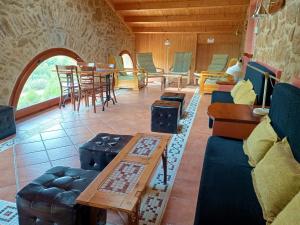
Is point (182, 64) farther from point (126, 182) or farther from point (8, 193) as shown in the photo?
point (126, 182)

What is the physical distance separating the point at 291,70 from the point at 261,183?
1.29m

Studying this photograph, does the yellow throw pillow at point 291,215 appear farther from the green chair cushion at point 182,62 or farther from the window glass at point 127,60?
the window glass at point 127,60

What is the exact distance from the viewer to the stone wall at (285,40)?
208cm

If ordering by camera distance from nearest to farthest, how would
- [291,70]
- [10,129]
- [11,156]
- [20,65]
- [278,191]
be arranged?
[278,191] → [291,70] → [11,156] → [10,129] → [20,65]

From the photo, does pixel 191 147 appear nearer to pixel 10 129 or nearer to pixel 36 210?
pixel 36 210

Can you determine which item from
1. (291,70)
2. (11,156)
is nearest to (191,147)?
(291,70)

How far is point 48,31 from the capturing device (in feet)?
14.0

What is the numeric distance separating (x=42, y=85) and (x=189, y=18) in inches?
183

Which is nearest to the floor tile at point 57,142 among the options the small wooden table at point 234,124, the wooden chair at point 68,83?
the wooden chair at point 68,83

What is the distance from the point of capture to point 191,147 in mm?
2844

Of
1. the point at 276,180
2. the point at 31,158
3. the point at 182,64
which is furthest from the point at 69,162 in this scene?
the point at 182,64

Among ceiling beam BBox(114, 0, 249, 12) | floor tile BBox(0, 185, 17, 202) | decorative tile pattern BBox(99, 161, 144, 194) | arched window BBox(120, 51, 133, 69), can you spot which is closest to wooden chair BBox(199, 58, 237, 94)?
ceiling beam BBox(114, 0, 249, 12)

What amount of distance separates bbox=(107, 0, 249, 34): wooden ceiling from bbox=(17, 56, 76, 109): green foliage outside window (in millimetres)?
2769

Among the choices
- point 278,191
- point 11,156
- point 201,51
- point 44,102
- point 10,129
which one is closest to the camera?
point 278,191
